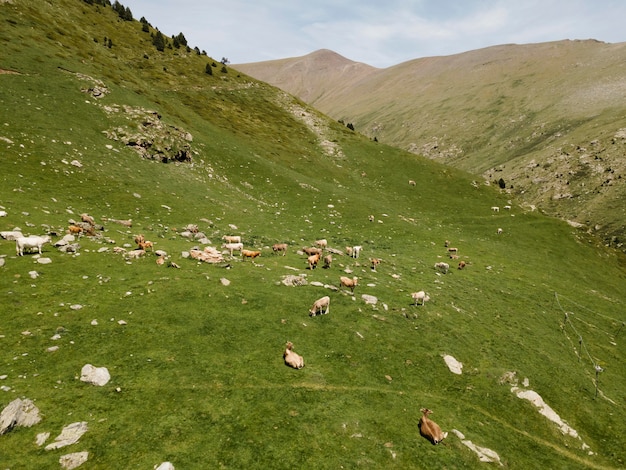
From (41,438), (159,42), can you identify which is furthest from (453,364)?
(159,42)

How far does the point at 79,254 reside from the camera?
67.1ft

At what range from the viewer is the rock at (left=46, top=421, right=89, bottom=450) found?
978 cm

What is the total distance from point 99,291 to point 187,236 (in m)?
12.1

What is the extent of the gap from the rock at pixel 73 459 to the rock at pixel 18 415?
1.77m

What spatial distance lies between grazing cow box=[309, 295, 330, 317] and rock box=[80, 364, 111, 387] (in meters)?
9.93

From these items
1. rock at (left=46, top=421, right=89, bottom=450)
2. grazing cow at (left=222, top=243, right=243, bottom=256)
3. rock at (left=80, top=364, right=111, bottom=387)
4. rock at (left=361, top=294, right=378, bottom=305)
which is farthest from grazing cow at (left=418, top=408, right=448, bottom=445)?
grazing cow at (left=222, top=243, right=243, bottom=256)

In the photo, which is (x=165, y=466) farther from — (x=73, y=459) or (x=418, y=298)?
(x=418, y=298)

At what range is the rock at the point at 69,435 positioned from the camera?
9781 mm

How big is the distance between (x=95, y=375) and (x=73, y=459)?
3.26 metres

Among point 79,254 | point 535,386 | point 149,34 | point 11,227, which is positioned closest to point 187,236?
point 79,254

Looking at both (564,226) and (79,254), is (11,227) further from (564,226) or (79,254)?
(564,226)

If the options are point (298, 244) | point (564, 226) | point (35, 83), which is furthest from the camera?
point (564, 226)

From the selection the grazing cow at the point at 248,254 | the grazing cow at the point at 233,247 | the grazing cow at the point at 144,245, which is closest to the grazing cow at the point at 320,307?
the grazing cow at the point at 248,254

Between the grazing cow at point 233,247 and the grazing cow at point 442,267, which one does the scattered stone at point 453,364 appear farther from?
the grazing cow at point 233,247
